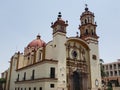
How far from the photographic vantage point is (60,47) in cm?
2661

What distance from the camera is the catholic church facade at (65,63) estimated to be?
80.3ft

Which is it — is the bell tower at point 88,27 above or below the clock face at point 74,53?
above

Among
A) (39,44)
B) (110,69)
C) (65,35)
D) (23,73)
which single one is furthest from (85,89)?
(110,69)

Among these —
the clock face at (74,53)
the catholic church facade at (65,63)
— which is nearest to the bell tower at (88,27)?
the catholic church facade at (65,63)

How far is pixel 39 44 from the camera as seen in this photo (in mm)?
39250

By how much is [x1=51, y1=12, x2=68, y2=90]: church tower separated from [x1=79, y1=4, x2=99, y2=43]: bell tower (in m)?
5.77

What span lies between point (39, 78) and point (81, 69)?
8470 millimetres

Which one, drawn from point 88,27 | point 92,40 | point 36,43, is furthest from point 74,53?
point 36,43

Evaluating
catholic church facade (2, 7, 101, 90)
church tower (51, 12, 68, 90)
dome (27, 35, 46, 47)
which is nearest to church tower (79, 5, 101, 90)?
catholic church facade (2, 7, 101, 90)

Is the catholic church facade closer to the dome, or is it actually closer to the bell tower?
the bell tower

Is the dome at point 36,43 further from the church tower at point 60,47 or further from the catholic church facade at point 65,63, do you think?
the church tower at point 60,47

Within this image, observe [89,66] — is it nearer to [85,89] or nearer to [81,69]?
[81,69]

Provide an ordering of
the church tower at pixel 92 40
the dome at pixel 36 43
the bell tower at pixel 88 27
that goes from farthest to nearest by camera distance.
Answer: the dome at pixel 36 43 < the bell tower at pixel 88 27 < the church tower at pixel 92 40

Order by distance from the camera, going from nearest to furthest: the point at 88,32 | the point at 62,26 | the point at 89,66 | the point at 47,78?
1. the point at 47,78
2. the point at 62,26
3. the point at 89,66
4. the point at 88,32
